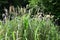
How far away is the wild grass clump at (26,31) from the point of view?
4.43 metres

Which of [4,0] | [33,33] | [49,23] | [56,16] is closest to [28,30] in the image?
[33,33]

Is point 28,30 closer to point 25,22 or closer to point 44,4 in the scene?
point 25,22

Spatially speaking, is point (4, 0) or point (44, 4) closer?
point (44, 4)

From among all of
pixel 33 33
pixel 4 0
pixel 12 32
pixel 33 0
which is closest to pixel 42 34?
pixel 33 33

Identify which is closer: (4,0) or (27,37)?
(27,37)

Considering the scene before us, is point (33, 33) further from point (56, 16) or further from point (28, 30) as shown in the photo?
point (56, 16)

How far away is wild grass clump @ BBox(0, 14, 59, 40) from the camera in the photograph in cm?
443

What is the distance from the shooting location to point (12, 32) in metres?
4.46

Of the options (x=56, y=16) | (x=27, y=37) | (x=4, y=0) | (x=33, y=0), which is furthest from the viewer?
(x=4, y=0)

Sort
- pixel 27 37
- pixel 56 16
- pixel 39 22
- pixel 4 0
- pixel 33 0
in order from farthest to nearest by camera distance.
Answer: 1. pixel 4 0
2. pixel 33 0
3. pixel 56 16
4. pixel 39 22
5. pixel 27 37

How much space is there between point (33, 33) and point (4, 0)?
8728mm

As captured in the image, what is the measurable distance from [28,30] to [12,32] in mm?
291

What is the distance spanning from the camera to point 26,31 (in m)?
4.46

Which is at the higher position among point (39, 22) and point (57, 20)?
point (39, 22)
